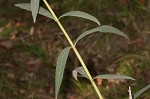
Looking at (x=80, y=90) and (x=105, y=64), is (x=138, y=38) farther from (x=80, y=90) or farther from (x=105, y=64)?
(x=80, y=90)

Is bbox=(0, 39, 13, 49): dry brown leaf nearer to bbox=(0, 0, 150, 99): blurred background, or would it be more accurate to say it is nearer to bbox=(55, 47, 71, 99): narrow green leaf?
bbox=(0, 0, 150, 99): blurred background

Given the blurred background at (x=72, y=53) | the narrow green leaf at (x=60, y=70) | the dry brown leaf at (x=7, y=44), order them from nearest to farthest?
the narrow green leaf at (x=60, y=70)
the blurred background at (x=72, y=53)
the dry brown leaf at (x=7, y=44)

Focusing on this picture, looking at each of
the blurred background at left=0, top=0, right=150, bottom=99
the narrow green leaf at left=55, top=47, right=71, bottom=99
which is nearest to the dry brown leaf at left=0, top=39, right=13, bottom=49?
the blurred background at left=0, top=0, right=150, bottom=99

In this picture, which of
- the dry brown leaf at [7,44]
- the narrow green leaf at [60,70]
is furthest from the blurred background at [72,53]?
the narrow green leaf at [60,70]

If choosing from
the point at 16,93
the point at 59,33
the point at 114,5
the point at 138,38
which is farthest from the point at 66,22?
the point at 16,93

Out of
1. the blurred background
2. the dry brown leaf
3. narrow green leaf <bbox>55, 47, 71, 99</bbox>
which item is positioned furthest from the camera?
the dry brown leaf

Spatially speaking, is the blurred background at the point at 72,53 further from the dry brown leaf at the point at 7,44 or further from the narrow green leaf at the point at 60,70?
the narrow green leaf at the point at 60,70

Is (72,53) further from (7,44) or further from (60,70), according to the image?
(60,70)

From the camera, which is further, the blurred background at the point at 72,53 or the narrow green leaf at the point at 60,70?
the blurred background at the point at 72,53

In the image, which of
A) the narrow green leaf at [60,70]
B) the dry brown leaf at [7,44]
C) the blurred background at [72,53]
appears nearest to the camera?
the narrow green leaf at [60,70]

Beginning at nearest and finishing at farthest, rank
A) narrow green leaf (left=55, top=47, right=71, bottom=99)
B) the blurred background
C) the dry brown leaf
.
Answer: narrow green leaf (left=55, top=47, right=71, bottom=99), the blurred background, the dry brown leaf
